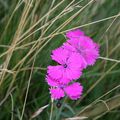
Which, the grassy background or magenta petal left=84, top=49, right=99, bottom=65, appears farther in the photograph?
the grassy background

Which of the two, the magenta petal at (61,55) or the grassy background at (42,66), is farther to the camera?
the grassy background at (42,66)

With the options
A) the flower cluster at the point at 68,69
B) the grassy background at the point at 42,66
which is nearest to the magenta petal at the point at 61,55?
the flower cluster at the point at 68,69

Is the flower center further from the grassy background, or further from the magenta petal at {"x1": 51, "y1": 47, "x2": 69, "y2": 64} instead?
the grassy background

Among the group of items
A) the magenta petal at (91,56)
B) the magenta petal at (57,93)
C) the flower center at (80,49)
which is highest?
the flower center at (80,49)

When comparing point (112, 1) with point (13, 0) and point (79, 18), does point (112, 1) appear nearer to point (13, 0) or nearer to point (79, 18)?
point (79, 18)

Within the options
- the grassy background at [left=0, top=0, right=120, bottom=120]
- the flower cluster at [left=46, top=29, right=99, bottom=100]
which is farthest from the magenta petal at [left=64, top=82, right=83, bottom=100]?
the grassy background at [left=0, top=0, right=120, bottom=120]

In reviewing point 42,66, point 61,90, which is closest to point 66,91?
point 61,90

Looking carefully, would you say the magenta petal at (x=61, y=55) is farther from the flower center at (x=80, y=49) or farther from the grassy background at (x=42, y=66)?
the grassy background at (x=42, y=66)

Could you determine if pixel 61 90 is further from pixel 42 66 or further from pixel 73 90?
pixel 42 66

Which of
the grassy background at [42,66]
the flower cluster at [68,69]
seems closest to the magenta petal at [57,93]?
the flower cluster at [68,69]

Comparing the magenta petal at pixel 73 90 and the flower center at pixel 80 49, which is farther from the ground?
the flower center at pixel 80 49
